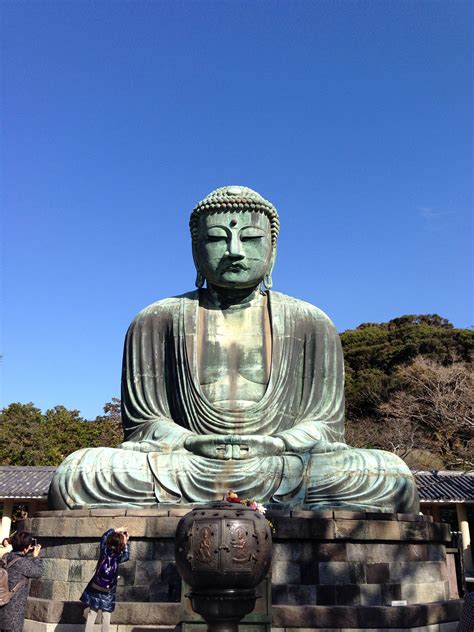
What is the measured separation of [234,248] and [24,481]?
16994mm

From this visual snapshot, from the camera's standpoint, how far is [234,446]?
23.5 feet

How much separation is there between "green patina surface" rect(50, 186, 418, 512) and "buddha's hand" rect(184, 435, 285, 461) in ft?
0.05

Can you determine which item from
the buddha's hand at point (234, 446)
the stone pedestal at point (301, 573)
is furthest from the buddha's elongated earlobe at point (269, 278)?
the stone pedestal at point (301, 573)

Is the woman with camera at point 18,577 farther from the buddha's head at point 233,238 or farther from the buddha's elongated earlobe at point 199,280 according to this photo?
the buddha's elongated earlobe at point 199,280

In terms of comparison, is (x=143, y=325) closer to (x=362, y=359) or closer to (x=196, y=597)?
(x=196, y=597)

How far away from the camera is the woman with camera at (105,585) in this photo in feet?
17.0

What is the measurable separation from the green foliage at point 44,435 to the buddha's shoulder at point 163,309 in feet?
68.2

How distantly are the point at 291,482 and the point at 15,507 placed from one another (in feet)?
67.5

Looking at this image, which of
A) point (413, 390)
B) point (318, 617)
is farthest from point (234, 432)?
point (413, 390)

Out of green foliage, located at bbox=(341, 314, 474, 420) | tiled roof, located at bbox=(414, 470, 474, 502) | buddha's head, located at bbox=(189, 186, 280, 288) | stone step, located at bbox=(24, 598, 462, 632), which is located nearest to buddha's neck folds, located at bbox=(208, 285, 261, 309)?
buddha's head, located at bbox=(189, 186, 280, 288)

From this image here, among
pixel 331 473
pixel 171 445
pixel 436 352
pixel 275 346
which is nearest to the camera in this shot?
pixel 331 473

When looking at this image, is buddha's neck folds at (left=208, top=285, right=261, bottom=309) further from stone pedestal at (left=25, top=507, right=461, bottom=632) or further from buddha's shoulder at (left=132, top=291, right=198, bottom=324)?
stone pedestal at (left=25, top=507, right=461, bottom=632)

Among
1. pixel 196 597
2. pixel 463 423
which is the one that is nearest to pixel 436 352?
pixel 463 423

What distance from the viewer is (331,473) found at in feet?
22.3
